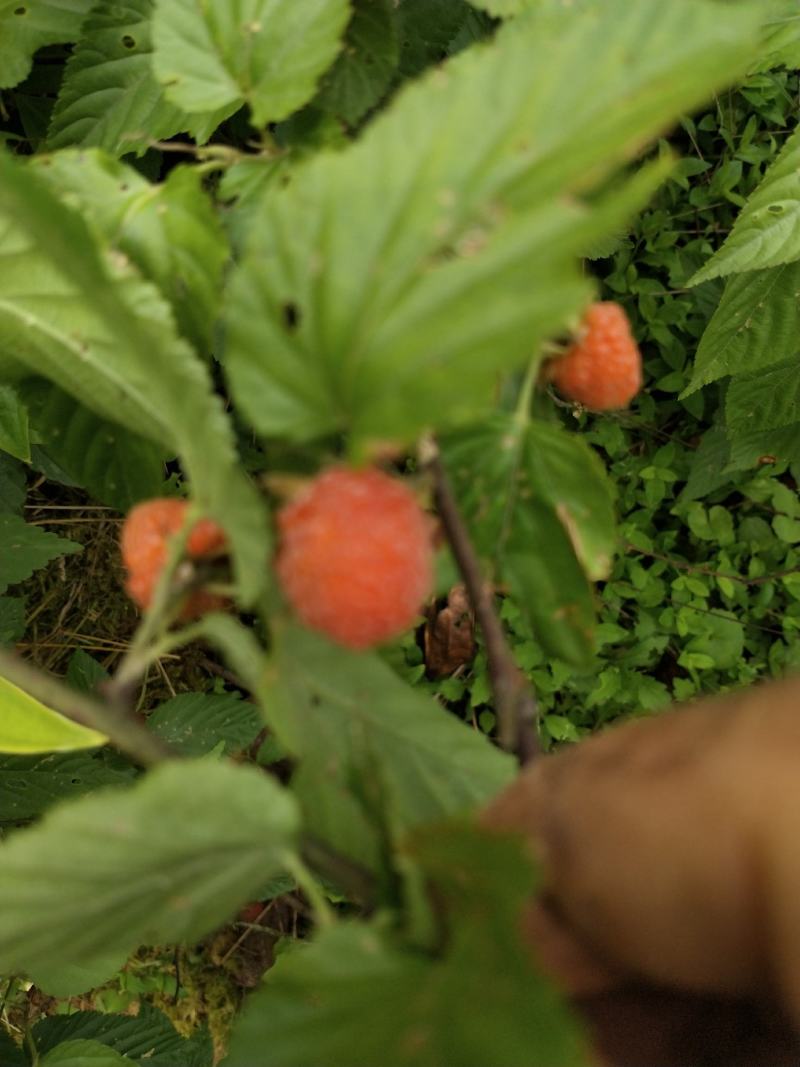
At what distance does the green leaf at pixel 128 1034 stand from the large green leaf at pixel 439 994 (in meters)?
0.99

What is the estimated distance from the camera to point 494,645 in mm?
490

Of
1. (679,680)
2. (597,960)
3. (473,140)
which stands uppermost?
(473,140)

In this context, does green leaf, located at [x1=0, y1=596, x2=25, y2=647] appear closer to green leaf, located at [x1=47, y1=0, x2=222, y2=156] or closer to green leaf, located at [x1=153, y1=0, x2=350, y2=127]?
green leaf, located at [x1=47, y1=0, x2=222, y2=156]

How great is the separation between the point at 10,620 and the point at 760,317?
1044 millimetres

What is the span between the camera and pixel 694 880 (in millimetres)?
359

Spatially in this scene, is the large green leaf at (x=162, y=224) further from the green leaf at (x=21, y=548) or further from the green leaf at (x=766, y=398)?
the green leaf at (x=766, y=398)

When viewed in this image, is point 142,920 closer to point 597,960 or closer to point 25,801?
point 597,960

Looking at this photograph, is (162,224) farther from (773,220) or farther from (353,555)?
(773,220)

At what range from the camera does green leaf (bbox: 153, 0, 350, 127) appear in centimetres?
59

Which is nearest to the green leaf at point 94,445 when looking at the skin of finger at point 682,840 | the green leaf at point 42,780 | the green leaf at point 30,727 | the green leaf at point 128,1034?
the green leaf at point 30,727

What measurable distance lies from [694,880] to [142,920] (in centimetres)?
23

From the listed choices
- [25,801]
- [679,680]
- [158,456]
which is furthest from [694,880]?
[679,680]

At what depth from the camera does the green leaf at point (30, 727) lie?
69 cm

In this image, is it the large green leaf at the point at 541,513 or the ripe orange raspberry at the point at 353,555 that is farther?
the large green leaf at the point at 541,513
